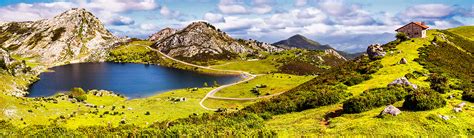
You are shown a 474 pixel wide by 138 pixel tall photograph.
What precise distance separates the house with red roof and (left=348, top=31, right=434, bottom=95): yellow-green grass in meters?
13.9

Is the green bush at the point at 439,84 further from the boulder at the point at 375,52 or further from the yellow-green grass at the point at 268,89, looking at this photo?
the yellow-green grass at the point at 268,89

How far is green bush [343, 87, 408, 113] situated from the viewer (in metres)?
42.2

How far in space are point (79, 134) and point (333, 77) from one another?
47848 millimetres

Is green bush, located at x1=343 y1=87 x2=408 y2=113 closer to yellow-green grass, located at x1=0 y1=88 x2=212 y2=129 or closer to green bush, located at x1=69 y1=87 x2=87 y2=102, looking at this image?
yellow-green grass, located at x1=0 y1=88 x2=212 y2=129

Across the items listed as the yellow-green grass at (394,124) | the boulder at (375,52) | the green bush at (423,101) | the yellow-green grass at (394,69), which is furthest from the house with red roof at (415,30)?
the green bush at (423,101)

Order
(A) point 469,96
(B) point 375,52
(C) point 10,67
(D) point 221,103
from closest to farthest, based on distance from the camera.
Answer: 1. (A) point 469,96
2. (B) point 375,52
3. (D) point 221,103
4. (C) point 10,67

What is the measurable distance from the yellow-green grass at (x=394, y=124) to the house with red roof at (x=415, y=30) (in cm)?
7196

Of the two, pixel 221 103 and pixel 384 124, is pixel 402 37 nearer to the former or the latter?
pixel 221 103

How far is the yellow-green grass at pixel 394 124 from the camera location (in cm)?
3262

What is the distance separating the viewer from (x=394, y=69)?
66.9m

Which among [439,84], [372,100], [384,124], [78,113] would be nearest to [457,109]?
[384,124]

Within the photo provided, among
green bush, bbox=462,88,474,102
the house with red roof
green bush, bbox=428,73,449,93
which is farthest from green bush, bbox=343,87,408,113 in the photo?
the house with red roof

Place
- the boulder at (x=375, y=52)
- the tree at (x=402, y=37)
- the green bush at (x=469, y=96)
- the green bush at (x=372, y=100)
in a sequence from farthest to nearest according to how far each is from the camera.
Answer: the tree at (x=402, y=37) → the boulder at (x=375, y=52) → the green bush at (x=372, y=100) → the green bush at (x=469, y=96)

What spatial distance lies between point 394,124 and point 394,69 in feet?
118
